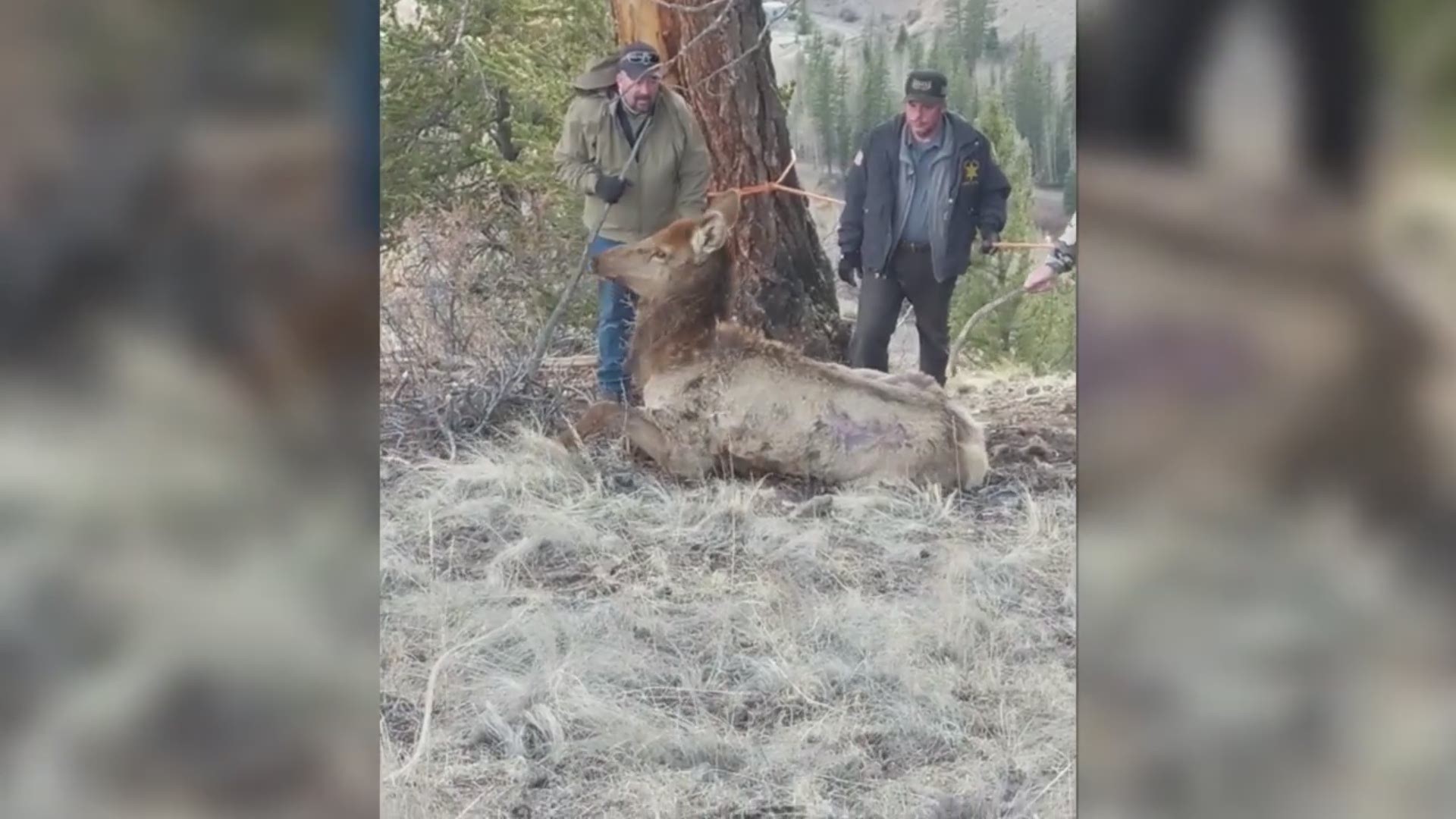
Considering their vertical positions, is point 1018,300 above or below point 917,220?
below

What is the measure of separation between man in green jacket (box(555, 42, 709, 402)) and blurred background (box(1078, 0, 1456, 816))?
813 millimetres

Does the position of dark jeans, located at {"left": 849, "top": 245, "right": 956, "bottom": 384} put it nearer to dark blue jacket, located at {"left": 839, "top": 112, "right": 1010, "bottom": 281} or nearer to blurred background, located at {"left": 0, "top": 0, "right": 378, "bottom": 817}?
dark blue jacket, located at {"left": 839, "top": 112, "right": 1010, "bottom": 281}

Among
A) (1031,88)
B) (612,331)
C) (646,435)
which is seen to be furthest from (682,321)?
(1031,88)

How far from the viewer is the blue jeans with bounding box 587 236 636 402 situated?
2.63m

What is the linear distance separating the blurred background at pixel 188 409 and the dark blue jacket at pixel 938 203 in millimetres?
1002

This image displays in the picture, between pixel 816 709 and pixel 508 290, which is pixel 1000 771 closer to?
pixel 816 709

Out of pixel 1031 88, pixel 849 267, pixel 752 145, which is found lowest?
pixel 849 267

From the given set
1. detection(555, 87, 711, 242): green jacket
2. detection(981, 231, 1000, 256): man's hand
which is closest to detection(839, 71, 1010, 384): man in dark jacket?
detection(981, 231, 1000, 256): man's hand

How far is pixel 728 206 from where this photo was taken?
8.57 feet

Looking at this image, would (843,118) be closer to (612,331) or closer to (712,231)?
(712,231)

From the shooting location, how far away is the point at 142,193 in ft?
8.66

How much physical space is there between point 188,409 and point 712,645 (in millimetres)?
1212

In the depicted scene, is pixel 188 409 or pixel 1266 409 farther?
pixel 188 409

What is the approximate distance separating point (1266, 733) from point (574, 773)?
1.43 meters
